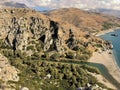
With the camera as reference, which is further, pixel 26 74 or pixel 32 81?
pixel 26 74

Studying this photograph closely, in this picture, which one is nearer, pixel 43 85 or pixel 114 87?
pixel 43 85

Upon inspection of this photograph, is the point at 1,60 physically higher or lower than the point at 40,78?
higher

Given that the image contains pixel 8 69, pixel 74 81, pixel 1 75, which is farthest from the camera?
pixel 74 81

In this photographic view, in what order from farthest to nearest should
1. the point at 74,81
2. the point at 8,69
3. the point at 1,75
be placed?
the point at 74,81 → the point at 8,69 → the point at 1,75

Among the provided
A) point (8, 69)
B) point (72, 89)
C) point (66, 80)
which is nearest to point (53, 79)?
point (66, 80)

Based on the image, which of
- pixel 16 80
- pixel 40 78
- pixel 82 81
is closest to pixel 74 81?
pixel 82 81

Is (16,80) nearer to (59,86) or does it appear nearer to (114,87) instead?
(59,86)

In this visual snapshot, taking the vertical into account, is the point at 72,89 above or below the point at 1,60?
below

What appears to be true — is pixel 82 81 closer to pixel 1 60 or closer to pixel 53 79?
pixel 53 79
